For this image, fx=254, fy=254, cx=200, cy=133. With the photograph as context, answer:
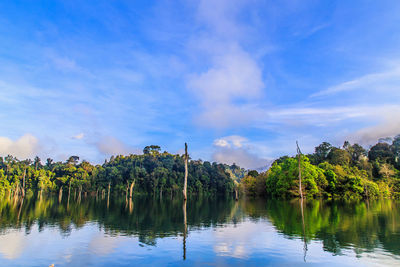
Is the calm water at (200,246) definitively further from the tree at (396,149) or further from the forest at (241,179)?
the tree at (396,149)

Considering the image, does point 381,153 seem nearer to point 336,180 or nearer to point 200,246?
point 336,180

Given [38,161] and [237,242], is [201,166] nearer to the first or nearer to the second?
[38,161]

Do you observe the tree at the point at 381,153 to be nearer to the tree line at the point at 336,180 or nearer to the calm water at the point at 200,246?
the tree line at the point at 336,180

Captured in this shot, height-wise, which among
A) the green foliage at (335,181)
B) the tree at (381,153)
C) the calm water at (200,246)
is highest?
the tree at (381,153)

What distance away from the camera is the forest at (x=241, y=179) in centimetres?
6278

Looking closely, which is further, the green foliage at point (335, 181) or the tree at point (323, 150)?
the tree at point (323, 150)

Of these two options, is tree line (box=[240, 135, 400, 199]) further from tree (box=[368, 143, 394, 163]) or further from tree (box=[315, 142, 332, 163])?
tree (box=[315, 142, 332, 163])

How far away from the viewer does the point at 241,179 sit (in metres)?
102

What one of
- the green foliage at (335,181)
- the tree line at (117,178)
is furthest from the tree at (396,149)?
the tree line at (117,178)

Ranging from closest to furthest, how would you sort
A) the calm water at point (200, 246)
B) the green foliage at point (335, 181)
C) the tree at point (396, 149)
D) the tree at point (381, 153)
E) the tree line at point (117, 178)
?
the calm water at point (200, 246), the green foliage at point (335, 181), the tree at point (396, 149), the tree at point (381, 153), the tree line at point (117, 178)

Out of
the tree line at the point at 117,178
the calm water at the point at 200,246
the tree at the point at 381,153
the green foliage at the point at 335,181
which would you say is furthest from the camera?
the tree line at the point at 117,178

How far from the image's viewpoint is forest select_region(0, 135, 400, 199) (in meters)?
62.8

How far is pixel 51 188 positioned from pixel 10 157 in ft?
117

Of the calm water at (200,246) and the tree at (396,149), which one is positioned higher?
the tree at (396,149)
